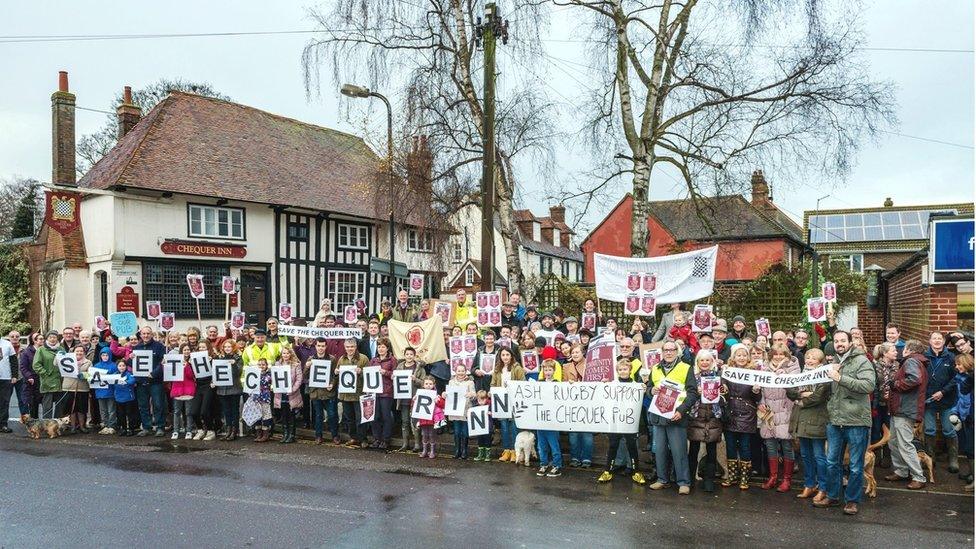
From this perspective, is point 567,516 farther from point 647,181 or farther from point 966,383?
point 647,181

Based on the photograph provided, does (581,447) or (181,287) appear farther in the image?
(181,287)

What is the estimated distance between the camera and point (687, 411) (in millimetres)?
9156

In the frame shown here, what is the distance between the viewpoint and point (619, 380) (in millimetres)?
10250

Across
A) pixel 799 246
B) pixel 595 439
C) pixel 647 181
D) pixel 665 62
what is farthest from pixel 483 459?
pixel 799 246

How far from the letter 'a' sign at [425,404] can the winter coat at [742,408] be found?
4.42 meters

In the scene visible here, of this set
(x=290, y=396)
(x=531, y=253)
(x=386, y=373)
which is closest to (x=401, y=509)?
(x=386, y=373)

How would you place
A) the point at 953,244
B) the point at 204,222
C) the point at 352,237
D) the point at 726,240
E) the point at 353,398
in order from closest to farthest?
1. the point at 953,244
2. the point at 353,398
3. the point at 726,240
4. the point at 204,222
5. the point at 352,237

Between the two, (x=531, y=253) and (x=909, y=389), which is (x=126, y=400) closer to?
(x=909, y=389)

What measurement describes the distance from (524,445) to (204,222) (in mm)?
20242

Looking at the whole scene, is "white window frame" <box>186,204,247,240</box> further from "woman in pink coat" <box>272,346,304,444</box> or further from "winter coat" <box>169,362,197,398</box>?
"woman in pink coat" <box>272,346,304,444</box>

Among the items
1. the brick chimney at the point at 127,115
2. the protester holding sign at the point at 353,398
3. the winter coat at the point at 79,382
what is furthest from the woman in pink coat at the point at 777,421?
the brick chimney at the point at 127,115

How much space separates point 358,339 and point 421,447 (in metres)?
2.59

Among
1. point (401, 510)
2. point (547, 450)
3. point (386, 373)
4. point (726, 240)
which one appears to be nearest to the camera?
point (401, 510)

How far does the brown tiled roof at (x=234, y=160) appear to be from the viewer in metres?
26.2
